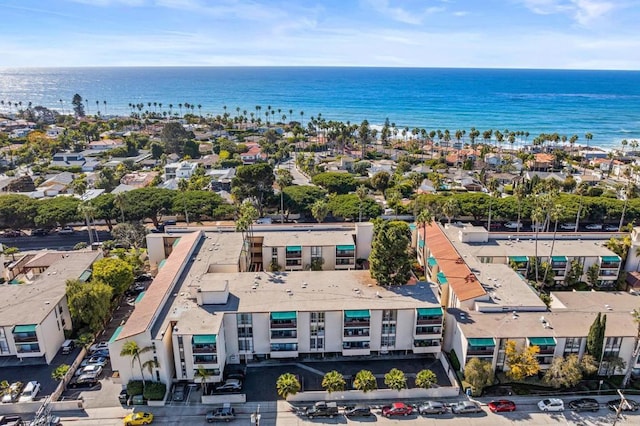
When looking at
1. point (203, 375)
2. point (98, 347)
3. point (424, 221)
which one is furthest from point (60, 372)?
point (424, 221)

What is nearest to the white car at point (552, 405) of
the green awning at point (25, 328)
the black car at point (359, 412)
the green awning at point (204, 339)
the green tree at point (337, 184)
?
the black car at point (359, 412)

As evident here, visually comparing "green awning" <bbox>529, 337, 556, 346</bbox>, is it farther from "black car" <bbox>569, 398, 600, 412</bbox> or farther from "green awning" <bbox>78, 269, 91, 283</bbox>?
"green awning" <bbox>78, 269, 91, 283</bbox>

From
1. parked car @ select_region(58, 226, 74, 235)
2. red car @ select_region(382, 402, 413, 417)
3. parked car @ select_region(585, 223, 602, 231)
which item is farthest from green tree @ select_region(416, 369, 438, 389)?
parked car @ select_region(58, 226, 74, 235)

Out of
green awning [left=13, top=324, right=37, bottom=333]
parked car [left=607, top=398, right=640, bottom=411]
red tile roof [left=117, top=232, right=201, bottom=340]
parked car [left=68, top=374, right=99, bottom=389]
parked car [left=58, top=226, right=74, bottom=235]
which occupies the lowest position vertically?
parked car [left=607, top=398, right=640, bottom=411]

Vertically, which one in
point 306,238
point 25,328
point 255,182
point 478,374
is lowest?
point 478,374

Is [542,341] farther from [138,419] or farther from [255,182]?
[255,182]

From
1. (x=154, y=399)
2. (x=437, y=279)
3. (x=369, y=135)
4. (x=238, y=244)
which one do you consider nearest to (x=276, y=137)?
(x=369, y=135)
